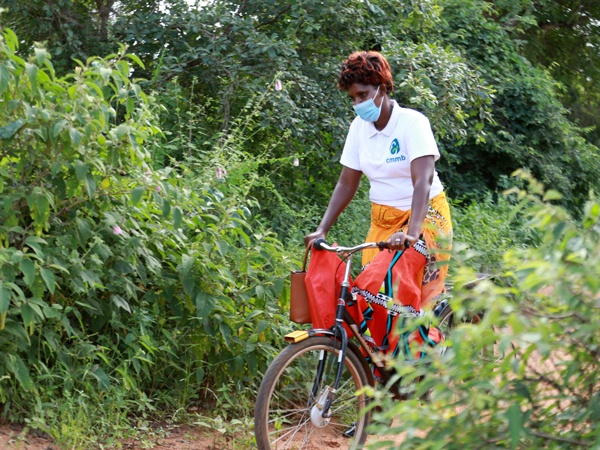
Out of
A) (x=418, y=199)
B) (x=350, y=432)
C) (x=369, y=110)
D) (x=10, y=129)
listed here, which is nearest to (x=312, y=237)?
(x=418, y=199)

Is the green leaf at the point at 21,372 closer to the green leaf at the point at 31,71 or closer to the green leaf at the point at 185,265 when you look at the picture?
the green leaf at the point at 185,265

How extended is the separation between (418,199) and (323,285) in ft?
2.01

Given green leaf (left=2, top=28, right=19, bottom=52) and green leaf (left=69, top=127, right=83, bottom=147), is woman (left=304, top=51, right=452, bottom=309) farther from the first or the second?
green leaf (left=2, top=28, right=19, bottom=52)

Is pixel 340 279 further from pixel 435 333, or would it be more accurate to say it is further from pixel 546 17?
pixel 546 17

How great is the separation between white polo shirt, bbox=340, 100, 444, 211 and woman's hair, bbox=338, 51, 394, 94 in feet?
0.55

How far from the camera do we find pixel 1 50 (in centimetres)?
436

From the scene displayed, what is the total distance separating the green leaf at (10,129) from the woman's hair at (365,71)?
1.60m

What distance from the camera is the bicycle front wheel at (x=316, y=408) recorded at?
13.6 feet

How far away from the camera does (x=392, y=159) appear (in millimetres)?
4602

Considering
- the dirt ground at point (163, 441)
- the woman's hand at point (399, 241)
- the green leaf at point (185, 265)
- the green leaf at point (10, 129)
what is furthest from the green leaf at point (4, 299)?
the woman's hand at point (399, 241)

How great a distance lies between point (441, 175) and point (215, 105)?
3921mm

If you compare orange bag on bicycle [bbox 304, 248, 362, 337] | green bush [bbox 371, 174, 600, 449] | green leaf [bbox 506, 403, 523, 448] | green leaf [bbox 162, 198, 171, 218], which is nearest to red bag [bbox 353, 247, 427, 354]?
orange bag on bicycle [bbox 304, 248, 362, 337]

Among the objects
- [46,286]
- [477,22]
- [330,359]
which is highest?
[477,22]

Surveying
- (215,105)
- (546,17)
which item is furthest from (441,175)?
(546,17)
